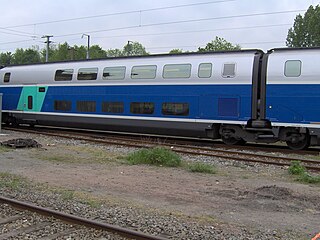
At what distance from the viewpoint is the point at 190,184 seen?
9.25 meters

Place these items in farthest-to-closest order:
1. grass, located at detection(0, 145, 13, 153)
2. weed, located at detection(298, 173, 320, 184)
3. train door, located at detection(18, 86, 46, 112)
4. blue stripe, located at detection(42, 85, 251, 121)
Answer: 1. train door, located at detection(18, 86, 46, 112)
2. blue stripe, located at detection(42, 85, 251, 121)
3. grass, located at detection(0, 145, 13, 153)
4. weed, located at detection(298, 173, 320, 184)

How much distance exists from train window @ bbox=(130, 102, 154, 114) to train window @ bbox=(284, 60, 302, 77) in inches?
224

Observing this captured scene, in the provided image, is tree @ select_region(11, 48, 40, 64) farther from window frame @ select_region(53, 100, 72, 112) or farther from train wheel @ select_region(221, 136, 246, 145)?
train wheel @ select_region(221, 136, 246, 145)

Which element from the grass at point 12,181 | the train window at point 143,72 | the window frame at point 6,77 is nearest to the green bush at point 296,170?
the grass at point 12,181

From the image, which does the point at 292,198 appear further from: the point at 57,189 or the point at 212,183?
the point at 57,189

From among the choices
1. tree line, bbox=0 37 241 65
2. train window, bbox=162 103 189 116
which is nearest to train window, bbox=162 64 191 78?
train window, bbox=162 103 189 116

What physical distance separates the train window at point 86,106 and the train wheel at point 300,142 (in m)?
9.12

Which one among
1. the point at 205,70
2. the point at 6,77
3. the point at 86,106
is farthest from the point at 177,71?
the point at 6,77

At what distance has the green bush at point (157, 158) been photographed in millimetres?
11766

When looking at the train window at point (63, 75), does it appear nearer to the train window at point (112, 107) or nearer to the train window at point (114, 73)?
the train window at point (114, 73)

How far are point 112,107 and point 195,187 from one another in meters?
10.7

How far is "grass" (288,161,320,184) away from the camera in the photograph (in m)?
9.78

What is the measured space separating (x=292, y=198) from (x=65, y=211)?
4.22 m

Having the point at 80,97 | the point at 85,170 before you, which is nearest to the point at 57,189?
the point at 85,170
